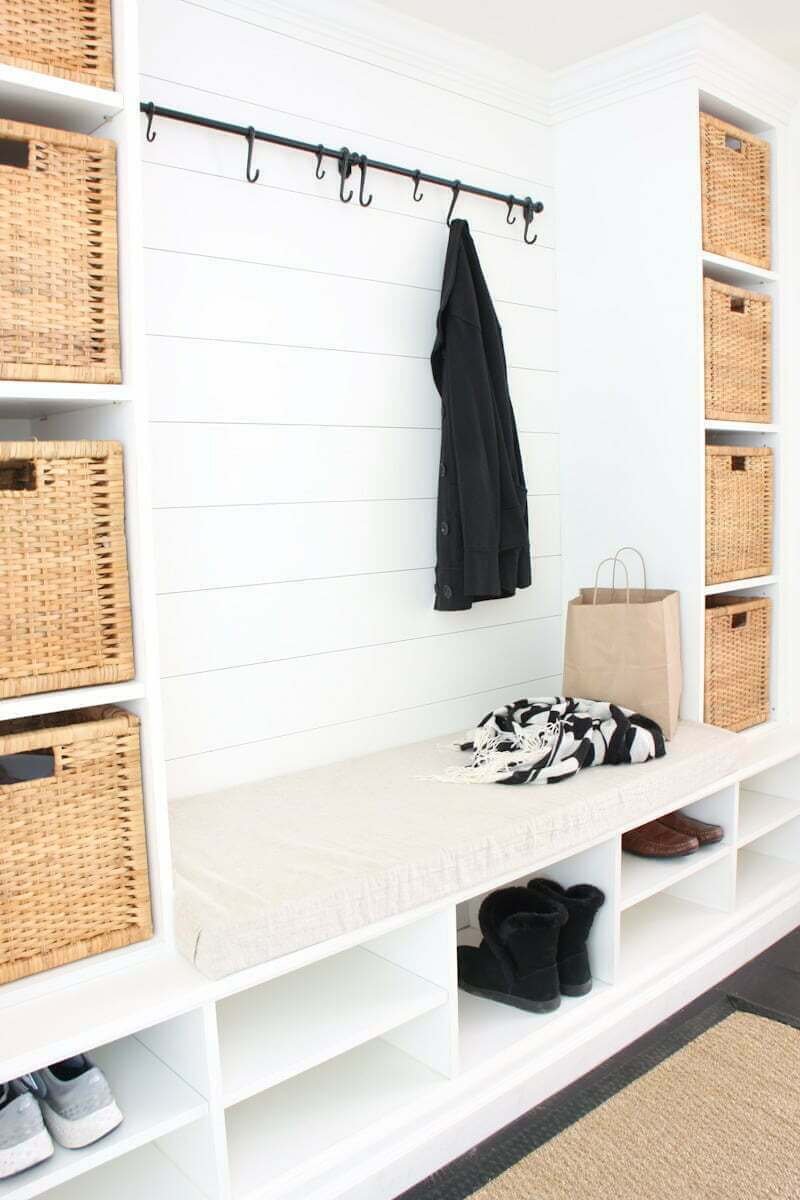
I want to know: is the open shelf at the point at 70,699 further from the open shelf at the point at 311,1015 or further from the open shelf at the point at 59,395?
the open shelf at the point at 311,1015

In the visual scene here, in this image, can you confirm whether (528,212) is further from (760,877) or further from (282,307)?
(760,877)

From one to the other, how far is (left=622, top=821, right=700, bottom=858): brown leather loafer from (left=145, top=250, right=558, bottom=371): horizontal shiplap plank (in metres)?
1.32

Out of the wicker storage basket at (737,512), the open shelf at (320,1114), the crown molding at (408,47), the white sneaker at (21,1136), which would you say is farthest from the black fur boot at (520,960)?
the crown molding at (408,47)

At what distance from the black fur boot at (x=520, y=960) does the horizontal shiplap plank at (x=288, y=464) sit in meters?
1.02

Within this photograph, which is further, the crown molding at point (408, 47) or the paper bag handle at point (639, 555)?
the paper bag handle at point (639, 555)

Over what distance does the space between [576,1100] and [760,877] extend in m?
1.04

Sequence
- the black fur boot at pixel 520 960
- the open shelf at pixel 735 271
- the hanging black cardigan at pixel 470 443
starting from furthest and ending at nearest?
the open shelf at pixel 735 271 → the hanging black cardigan at pixel 470 443 → the black fur boot at pixel 520 960

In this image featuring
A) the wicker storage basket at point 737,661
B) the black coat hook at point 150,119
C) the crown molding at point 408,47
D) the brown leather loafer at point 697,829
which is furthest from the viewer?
the wicker storage basket at point 737,661

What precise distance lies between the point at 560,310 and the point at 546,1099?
2004 mm

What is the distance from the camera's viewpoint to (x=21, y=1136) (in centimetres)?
144

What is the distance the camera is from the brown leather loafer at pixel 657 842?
8.28ft

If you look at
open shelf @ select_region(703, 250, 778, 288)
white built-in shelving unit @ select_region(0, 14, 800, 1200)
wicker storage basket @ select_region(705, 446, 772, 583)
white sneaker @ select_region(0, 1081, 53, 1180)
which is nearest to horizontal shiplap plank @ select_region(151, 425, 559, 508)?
white built-in shelving unit @ select_region(0, 14, 800, 1200)

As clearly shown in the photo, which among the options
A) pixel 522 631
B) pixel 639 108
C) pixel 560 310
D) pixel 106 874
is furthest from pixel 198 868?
pixel 639 108

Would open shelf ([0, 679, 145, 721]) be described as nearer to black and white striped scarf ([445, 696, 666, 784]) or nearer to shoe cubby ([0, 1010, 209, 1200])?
shoe cubby ([0, 1010, 209, 1200])
